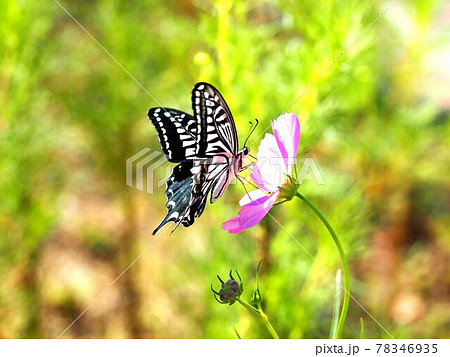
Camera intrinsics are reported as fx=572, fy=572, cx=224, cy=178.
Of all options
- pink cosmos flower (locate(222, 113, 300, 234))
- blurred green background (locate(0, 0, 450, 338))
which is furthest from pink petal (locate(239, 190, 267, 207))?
blurred green background (locate(0, 0, 450, 338))

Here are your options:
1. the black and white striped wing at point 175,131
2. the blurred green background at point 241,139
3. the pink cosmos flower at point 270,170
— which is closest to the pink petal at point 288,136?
the pink cosmos flower at point 270,170

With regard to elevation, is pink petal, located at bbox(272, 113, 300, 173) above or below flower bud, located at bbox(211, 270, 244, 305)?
above

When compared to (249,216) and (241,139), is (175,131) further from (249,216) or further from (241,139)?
(241,139)

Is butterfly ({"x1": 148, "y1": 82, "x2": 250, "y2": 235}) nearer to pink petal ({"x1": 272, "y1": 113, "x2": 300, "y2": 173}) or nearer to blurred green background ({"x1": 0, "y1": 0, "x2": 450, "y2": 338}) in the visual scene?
pink petal ({"x1": 272, "y1": 113, "x2": 300, "y2": 173})

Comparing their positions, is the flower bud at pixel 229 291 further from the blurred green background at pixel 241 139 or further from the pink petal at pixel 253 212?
the blurred green background at pixel 241 139

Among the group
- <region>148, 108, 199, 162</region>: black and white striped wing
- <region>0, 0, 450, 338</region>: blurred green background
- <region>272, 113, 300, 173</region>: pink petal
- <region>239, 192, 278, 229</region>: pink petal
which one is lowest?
<region>239, 192, 278, 229</region>: pink petal
